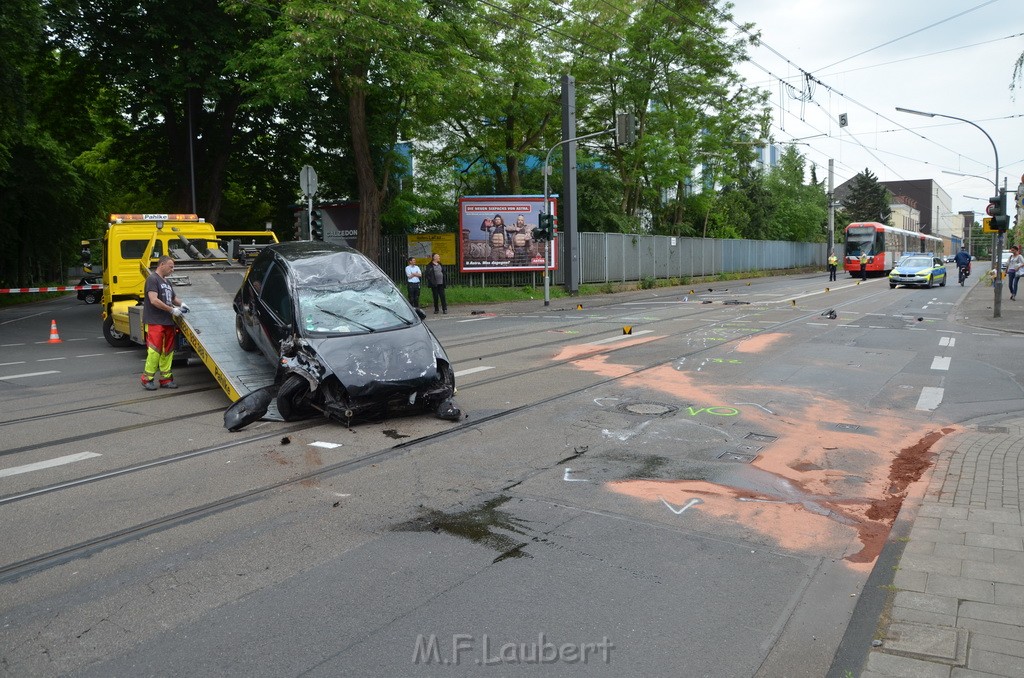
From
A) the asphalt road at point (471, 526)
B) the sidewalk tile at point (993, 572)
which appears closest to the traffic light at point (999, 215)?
the asphalt road at point (471, 526)

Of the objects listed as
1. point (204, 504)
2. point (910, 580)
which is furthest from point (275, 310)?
point (910, 580)

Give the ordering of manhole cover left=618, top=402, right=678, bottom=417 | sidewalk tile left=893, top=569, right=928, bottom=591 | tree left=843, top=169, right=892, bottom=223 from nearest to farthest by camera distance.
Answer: sidewalk tile left=893, top=569, right=928, bottom=591
manhole cover left=618, top=402, right=678, bottom=417
tree left=843, top=169, right=892, bottom=223

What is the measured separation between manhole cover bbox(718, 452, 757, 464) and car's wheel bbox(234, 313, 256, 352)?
6015 millimetres

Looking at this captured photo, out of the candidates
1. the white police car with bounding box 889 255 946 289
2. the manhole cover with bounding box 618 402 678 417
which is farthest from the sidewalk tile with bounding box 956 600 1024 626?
the white police car with bounding box 889 255 946 289

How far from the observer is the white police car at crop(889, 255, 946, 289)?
35.2 metres

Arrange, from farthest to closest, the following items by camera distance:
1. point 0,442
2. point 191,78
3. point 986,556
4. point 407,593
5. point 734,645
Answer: point 191,78
point 0,442
point 986,556
point 407,593
point 734,645

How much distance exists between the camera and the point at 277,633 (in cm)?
367

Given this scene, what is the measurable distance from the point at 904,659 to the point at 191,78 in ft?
88.5

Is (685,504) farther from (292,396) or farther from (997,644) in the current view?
(292,396)

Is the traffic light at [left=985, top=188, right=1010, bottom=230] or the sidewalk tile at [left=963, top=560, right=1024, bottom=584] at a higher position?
the traffic light at [left=985, top=188, right=1010, bottom=230]

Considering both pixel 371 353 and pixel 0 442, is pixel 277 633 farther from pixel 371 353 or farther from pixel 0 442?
pixel 0 442

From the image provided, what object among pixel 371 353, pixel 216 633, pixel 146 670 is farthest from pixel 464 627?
pixel 371 353

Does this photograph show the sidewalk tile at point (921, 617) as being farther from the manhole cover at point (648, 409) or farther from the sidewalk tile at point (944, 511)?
the manhole cover at point (648, 409)

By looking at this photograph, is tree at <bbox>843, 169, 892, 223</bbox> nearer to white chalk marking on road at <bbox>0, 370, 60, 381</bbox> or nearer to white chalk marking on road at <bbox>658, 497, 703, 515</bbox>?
white chalk marking on road at <bbox>0, 370, 60, 381</bbox>
